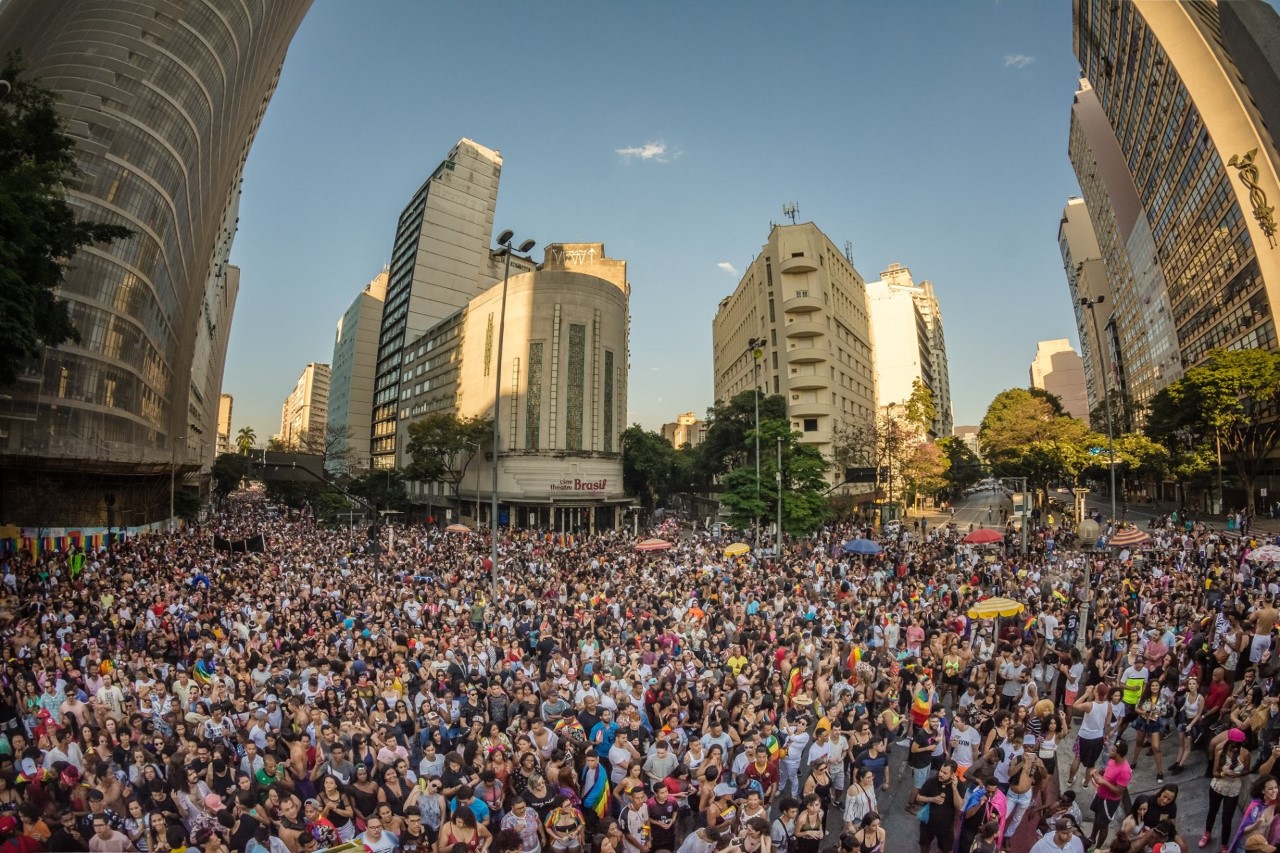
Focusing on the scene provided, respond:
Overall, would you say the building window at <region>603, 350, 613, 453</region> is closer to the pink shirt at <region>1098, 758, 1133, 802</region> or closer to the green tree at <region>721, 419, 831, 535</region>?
the green tree at <region>721, 419, 831, 535</region>

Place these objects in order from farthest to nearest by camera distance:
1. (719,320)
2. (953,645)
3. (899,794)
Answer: (719,320), (953,645), (899,794)

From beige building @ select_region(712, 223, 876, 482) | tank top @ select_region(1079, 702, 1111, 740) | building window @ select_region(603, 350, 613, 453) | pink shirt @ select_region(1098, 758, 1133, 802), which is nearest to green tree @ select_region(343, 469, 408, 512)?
building window @ select_region(603, 350, 613, 453)

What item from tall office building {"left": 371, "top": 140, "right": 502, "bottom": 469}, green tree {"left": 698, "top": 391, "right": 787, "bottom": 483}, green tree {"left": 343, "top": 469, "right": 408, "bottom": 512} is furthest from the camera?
tall office building {"left": 371, "top": 140, "right": 502, "bottom": 469}

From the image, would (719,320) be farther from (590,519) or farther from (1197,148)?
(1197,148)

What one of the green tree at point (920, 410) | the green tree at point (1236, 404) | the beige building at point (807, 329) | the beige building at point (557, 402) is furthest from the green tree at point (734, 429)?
the green tree at point (1236, 404)

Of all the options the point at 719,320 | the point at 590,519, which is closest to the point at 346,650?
the point at 590,519

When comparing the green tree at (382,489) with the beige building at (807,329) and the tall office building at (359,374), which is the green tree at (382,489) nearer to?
the tall office building at (359,374)
